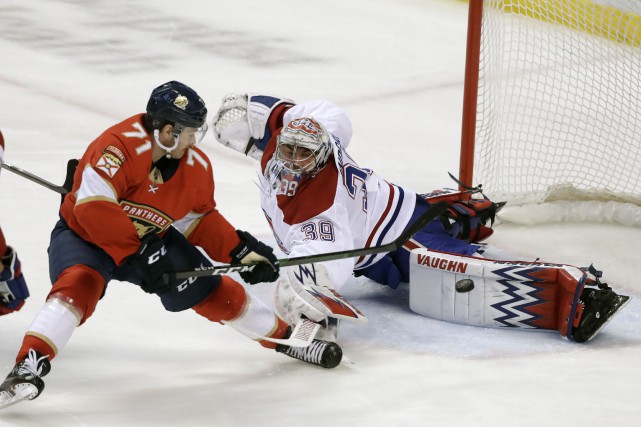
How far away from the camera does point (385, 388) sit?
345 cm

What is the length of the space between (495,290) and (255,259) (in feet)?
2.84

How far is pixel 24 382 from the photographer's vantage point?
3.01 metres

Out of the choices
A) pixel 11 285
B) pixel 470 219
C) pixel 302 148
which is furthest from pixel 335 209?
pixel 11 285

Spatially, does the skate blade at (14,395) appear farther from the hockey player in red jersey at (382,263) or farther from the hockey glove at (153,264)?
the hockey player in red jersey at (382,263)

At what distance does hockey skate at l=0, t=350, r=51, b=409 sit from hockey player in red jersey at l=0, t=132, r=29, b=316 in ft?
1.64

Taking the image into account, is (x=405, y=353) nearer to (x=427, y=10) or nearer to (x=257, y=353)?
(x=257, y=353)

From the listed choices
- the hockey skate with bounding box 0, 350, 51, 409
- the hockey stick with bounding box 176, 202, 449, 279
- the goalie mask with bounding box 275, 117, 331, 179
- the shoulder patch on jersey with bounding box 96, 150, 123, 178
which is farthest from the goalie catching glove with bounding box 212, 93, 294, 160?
the hockey skate with bounding box 0, 350, 51, 409

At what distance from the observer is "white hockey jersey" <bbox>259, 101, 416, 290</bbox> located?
12.4 ft

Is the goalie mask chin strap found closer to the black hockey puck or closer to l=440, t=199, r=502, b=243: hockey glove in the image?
the black hockey puck

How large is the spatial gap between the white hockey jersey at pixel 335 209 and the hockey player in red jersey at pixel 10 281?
785 millimetres

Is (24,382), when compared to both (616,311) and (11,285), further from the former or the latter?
(616,311)

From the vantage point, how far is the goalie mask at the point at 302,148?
380cm

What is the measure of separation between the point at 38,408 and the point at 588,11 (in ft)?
9.57

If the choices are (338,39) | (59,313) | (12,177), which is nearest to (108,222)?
(59,313)
